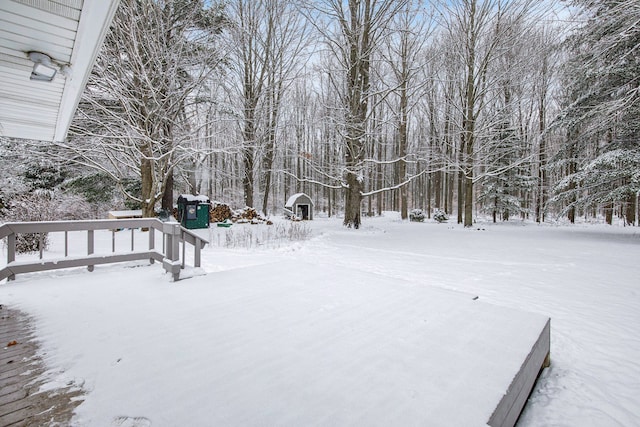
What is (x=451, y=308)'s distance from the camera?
10.3 ft

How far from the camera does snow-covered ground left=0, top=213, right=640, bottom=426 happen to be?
6.79 feet

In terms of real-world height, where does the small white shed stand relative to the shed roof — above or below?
below

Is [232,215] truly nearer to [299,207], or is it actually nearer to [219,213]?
[219,213]

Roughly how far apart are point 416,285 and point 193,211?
9.76 meters

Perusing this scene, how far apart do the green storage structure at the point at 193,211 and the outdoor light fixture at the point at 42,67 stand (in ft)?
28.9

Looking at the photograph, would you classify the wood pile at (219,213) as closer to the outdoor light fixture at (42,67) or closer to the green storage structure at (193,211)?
the green storage structure at (193,211)

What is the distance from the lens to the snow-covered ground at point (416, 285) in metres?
2.07

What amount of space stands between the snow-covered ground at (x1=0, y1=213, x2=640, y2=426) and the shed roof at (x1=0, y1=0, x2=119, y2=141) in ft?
7.47

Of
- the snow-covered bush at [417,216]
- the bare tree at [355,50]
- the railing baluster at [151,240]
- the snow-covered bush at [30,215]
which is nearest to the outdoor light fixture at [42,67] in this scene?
the railing baluster at [151,240]

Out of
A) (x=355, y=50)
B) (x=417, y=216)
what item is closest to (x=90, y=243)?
(x=355, y=50)

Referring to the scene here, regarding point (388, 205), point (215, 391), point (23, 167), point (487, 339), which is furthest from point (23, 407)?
point (388, 205)

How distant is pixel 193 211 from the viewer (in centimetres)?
1146

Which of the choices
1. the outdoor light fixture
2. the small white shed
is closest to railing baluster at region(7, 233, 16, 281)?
the outdoor light fixture

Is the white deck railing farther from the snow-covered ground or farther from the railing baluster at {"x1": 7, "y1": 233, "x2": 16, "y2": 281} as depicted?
the snow-covered ground
